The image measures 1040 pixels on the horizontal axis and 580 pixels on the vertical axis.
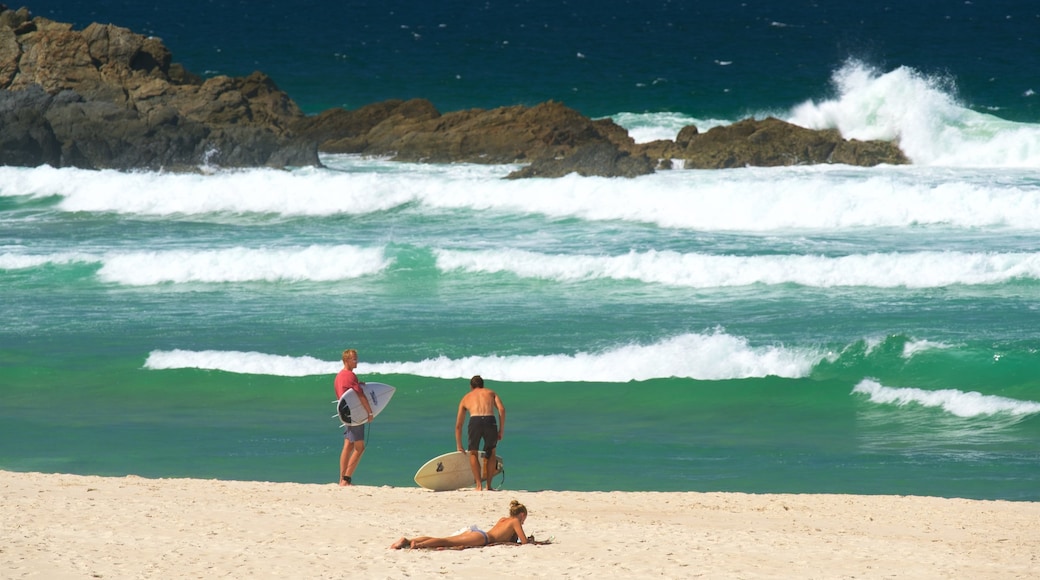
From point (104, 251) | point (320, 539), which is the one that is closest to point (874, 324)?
point (320, 539)

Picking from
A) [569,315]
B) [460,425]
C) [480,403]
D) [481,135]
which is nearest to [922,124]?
[481,135]

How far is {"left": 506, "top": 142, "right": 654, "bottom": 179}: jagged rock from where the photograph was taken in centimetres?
2767

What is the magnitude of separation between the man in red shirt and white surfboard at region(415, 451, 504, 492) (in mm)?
549

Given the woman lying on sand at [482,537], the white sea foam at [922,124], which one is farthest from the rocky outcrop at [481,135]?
the woman lying on sand at [482,537]

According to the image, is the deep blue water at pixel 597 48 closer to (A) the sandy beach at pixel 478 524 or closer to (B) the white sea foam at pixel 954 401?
(B) the white sea foam at pixel 954 401

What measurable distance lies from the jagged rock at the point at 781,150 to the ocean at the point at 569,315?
30.0 inches

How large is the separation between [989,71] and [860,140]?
19.9 metres

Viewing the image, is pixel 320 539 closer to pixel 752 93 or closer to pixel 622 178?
pixel 622 178

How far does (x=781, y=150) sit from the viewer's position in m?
29.2

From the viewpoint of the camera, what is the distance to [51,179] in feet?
96.0

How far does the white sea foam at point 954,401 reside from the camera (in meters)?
13.7

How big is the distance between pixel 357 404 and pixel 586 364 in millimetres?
4886

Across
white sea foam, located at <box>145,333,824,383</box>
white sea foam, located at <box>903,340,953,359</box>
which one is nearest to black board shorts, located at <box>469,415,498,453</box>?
white sea foam, located at <box>145,333,824,383</box>

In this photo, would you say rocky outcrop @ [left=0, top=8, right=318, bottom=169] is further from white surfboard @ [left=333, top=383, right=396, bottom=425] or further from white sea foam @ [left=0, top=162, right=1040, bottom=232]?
white surfboard @ [left=333, top=383, right=396, bottom=425]
